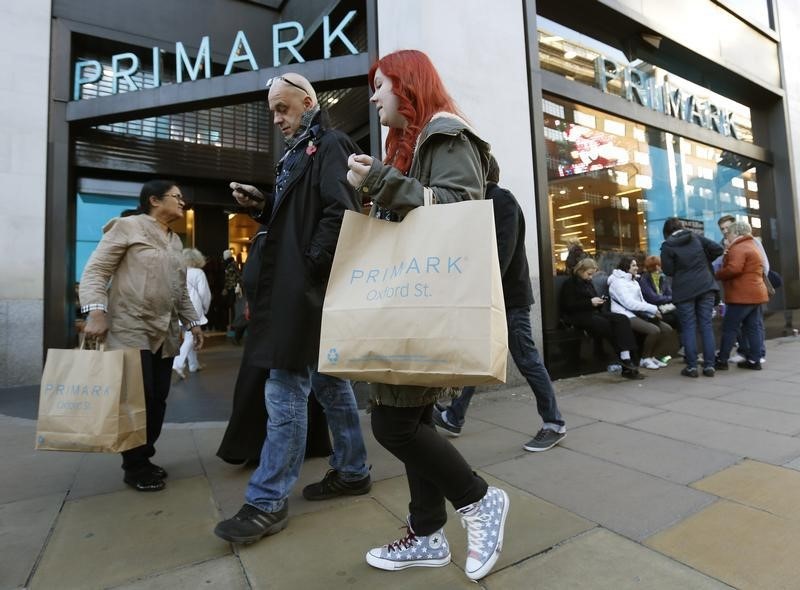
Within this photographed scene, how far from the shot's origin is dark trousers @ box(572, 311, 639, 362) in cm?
522

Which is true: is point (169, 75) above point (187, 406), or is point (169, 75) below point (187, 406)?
above

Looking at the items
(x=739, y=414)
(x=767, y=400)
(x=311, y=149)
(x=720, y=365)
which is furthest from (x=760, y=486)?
(x=720, y=365)

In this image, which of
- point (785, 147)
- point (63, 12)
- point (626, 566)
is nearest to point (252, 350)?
point (626, 566)

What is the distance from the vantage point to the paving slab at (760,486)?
85.0 inches

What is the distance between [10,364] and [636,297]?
25.1ft

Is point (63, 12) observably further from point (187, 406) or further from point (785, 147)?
point (785, 147)

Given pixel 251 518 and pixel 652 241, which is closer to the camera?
pixel 251 518

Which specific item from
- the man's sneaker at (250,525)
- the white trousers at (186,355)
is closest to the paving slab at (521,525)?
the man's sneaker at (250,525)

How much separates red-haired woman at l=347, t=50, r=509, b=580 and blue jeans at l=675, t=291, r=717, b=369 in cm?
475

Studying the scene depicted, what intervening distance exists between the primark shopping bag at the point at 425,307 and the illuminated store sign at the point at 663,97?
23.1 feet

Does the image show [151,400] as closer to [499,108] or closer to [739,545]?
[739,545]

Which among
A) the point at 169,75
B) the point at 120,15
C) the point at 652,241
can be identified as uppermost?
the point at 120,15

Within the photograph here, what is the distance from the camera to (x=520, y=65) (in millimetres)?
5508

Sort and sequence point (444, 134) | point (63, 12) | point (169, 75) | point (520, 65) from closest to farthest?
point (444, 134) < point (520, 65) < point (63, 12) < point (169, 75)
